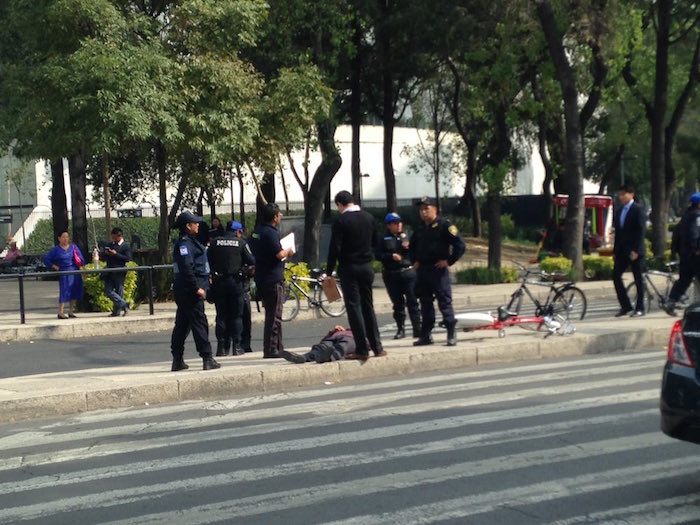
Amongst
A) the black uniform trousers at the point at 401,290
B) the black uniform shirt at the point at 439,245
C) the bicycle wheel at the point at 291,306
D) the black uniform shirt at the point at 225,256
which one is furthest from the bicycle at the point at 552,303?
the bicycle wheel at the point at 291,306

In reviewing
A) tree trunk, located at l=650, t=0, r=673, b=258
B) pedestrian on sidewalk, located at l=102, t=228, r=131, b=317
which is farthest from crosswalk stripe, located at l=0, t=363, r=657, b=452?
tree trunk, located at l=650, t=0, r=673, b=258

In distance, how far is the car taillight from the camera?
6629mm

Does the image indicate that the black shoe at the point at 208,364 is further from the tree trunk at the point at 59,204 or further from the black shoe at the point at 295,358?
the tree trunk at the point at 59,204

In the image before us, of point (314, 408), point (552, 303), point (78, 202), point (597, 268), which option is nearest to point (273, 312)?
point (314, 408)

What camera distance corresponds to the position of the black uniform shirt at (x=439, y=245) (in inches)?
498

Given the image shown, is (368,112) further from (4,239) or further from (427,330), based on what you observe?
(427,330)

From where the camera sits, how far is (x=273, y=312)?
12.5m

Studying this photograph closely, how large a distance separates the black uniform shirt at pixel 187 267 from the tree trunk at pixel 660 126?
74.8 feet

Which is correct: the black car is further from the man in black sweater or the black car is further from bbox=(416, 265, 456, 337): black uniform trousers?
bbox=(416, 265, 456, 337): black uniform trousers

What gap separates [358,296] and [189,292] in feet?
6.08

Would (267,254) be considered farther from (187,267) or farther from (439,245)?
(439,245)

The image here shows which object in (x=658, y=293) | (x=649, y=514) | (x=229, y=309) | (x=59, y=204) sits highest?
(x=59, y=204)

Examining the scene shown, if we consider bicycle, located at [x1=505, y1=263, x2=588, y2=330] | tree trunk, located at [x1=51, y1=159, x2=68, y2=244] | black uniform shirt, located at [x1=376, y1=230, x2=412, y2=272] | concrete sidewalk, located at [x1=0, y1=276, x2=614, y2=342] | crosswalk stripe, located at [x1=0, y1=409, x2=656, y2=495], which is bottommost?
concrete sidewalk, located at [x1=0, y1=276, x2=614, y2=342]

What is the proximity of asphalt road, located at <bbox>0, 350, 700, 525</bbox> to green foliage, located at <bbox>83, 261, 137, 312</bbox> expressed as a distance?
33.7 ft
